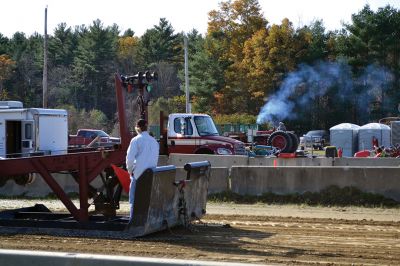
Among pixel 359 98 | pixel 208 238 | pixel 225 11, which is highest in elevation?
pixel 225 11

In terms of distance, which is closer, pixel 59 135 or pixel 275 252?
pixel 275 252

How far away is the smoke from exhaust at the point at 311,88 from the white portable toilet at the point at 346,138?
17.2 m

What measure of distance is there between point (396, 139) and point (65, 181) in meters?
23.2

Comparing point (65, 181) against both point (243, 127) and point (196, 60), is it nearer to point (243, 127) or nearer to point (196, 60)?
point (243, 127)

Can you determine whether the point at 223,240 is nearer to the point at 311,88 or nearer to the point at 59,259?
the point at 59,259

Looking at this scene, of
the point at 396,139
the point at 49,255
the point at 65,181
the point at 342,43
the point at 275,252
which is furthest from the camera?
the point at 342,43

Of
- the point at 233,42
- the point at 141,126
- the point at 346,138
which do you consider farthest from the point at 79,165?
the point at 233,42

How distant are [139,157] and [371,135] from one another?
118 ft

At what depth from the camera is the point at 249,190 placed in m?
17.2

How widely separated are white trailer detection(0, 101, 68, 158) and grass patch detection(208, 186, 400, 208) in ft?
33.5

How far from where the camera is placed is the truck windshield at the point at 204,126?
973 inches

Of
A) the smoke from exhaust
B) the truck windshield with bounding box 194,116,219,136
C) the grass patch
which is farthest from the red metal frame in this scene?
the smoke from exhaust

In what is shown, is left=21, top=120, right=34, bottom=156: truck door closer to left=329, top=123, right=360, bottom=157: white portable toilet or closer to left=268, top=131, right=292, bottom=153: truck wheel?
left=268, top=131, right=292, bottom=153: truck wheel

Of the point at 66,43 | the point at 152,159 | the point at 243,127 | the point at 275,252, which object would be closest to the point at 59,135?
the point at 152,159
